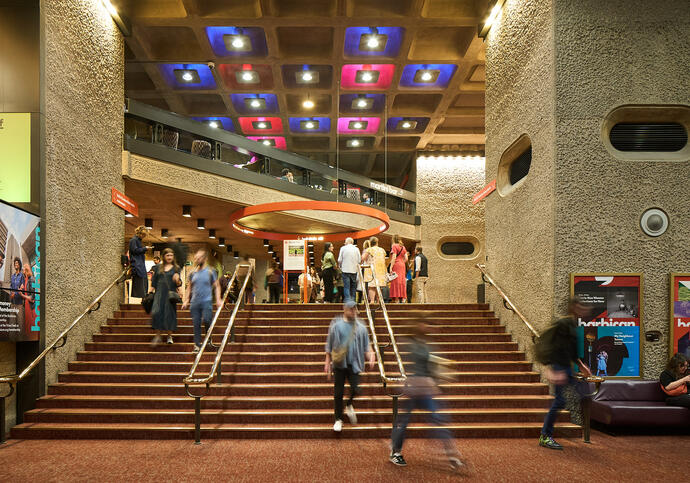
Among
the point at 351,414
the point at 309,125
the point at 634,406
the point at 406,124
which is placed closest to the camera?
the point at 351,414

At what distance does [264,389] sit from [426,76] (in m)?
9.92

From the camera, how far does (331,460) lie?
4918mm

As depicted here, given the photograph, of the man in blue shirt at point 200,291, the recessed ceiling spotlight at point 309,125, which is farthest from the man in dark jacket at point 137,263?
the recessed ceiling spotlight at point 309,125

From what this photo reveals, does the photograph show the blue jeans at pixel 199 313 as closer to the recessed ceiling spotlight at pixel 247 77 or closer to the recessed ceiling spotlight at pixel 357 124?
the recessed ceiling spotlight at pixel 247 77

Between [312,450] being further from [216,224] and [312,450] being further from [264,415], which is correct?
[216,224]

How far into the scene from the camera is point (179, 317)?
9.14 meters

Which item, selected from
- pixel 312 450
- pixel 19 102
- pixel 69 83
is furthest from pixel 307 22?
A: pixel 312 450

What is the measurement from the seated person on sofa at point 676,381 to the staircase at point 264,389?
1302mm

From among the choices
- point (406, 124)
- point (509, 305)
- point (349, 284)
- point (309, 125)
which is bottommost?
point (509, 305)

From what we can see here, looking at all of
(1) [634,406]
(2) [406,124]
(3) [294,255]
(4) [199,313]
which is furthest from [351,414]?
(2) [406,124]

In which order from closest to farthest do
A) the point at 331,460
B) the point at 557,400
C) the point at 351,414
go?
1. the point at 331,460
2. the point at 557,400
3. the point at 351,414

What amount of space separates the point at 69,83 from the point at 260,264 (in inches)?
776

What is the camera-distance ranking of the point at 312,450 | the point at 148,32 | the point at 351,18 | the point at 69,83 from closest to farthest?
1. the point at 312,450
2. the point at 69,83
3. the point at 351,18
4. the point at 148,32

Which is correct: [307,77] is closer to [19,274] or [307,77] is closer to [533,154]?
[533,154]
